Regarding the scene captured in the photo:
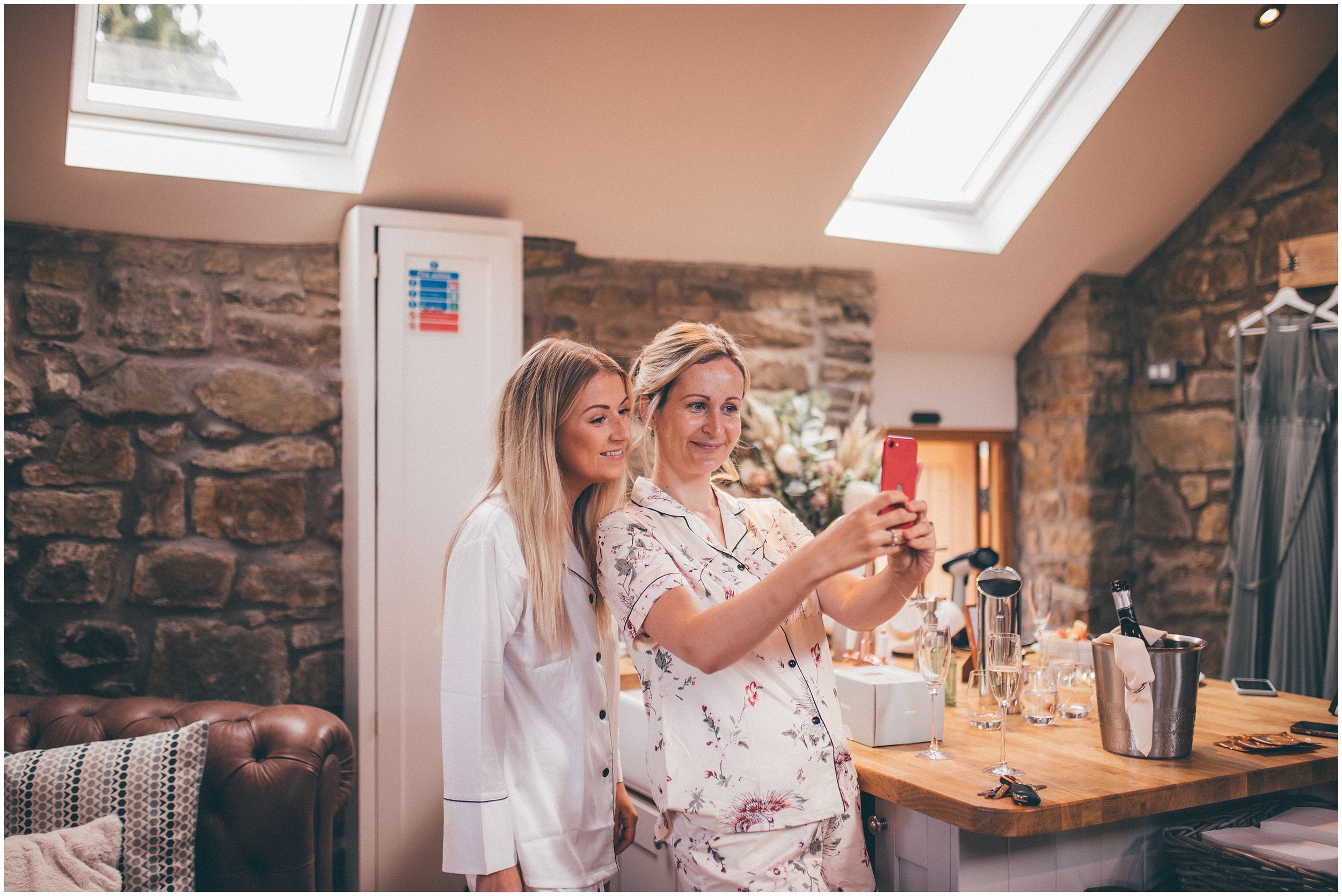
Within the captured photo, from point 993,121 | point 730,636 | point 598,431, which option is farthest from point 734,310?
point 730,636

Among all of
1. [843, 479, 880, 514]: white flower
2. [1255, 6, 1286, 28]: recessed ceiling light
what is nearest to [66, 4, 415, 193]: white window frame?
[843, 479, 880, 514]: white flower

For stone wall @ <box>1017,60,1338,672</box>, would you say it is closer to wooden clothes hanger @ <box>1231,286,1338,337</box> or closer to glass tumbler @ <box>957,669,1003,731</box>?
wooden clothes hanger @ <box>1231,286,1338,337</box>

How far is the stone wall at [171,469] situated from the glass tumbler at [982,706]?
193cm

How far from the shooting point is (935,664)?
1713mm

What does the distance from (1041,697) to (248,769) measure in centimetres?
177

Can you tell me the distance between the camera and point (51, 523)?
2.69m

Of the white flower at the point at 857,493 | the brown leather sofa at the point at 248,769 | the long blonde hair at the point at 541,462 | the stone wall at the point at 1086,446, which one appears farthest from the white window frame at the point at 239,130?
the stone wall at the point at 1086,446

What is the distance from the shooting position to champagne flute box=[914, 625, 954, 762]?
5.62 feet

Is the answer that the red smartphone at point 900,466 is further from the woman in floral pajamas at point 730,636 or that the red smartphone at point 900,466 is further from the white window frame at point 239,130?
the white window frame at point 239,130

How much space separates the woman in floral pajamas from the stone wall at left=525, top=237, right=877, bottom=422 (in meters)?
1.62

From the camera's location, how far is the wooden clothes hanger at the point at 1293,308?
3.21 m

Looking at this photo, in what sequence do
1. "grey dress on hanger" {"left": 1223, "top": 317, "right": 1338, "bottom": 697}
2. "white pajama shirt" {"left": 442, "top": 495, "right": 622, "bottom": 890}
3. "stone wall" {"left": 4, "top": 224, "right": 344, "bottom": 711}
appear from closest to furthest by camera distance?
"white pajama shirt" {"left": 442, "top": 495, "right": 622, "bottom": 890}
"stone wall" {"left": 4, "top": 224, "right": 344, "bottom": 711}
"grey dress on hanger" {"left": 1223, "top": 317, "right": 1338, "bottom": 697}

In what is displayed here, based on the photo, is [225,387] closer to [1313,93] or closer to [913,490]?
[913,490]

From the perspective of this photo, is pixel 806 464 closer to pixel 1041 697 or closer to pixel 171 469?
pixel 1041 697
